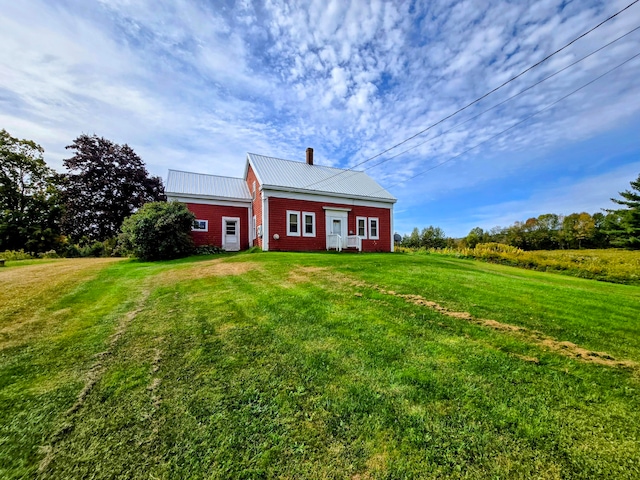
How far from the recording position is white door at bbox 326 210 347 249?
1752 centimetres

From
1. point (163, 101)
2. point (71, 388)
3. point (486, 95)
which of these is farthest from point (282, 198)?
point (71, 388)

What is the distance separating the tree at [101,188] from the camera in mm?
23609

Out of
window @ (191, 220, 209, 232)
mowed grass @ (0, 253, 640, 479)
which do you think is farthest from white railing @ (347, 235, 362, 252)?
mowed grass @ (0, 253, 640, 479)

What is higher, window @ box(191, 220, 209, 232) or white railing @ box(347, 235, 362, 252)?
window @ box(191, 220, 209, 232)

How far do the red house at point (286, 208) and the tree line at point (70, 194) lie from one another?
10454mm

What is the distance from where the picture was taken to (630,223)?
26297 millimetres

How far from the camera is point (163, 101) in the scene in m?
10.9

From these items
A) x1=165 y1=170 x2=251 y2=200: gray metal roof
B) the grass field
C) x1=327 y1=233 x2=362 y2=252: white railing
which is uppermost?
x1=165 y1=170 x2=251 y2=200: gray metal roof

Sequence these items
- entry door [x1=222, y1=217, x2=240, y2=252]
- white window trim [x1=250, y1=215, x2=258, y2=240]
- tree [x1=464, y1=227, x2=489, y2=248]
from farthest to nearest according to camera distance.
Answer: tree [x1=464, y1=227, x2=489, y2=248]
entry door [x1=222, y1=217, x2=240, y2=252]
white window trim [x1=250, y1=215, x2=258, y2=240]

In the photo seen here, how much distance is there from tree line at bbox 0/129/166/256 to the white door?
17924 millimetres

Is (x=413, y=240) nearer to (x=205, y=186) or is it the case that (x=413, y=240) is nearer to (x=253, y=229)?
(x=253, y=229)

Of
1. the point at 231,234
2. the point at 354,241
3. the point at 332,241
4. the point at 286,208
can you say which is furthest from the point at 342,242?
the point at 231,234

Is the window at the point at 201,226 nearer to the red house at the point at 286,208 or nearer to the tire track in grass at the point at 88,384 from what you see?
the red house at the point at 286,208

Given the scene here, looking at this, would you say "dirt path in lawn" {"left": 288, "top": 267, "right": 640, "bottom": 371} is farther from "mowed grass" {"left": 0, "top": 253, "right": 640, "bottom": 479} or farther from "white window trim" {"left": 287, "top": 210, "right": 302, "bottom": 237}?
"white window trim" {"left": 287, "top": 210, "right": 302, "bottom": 237}
